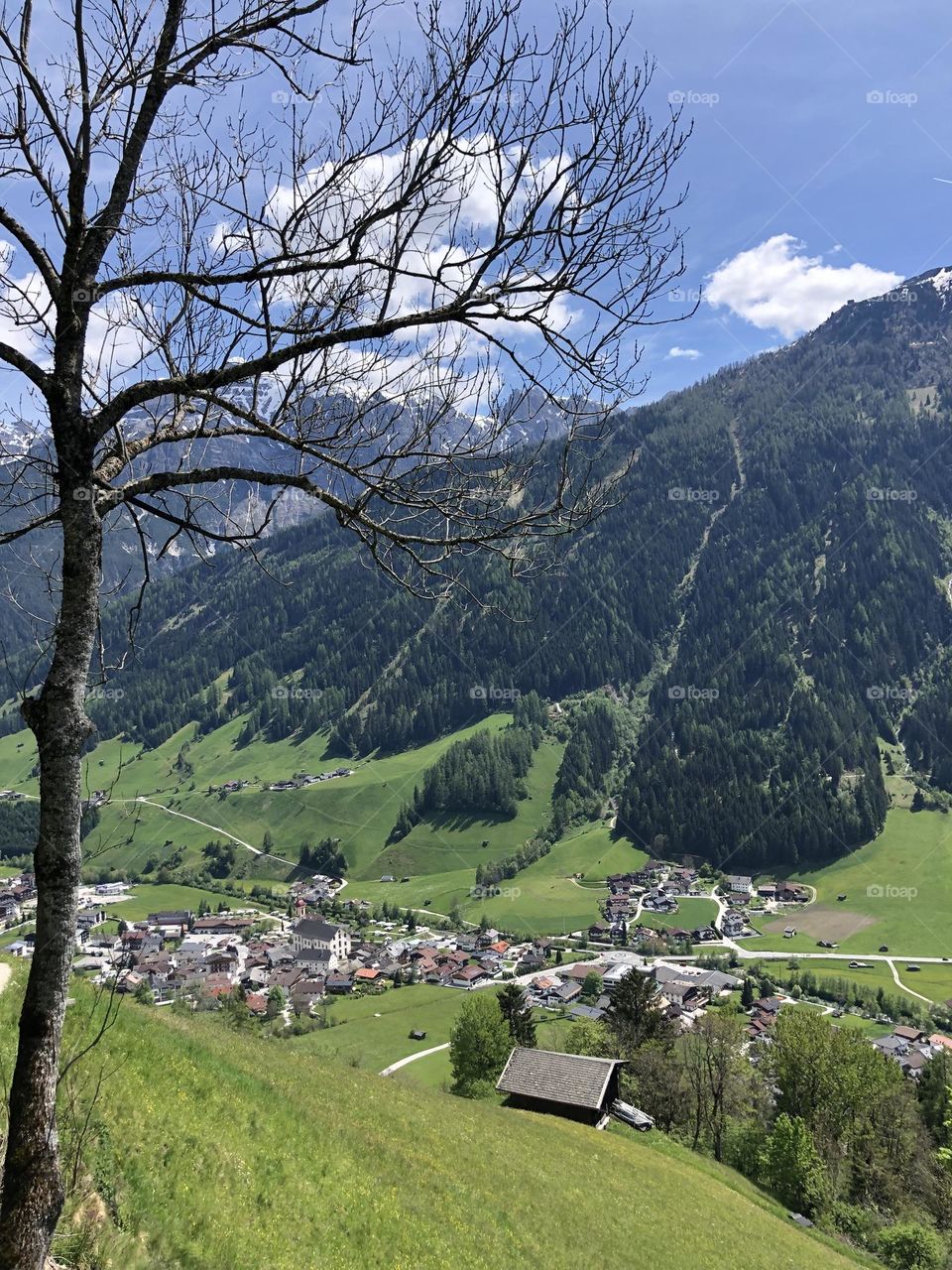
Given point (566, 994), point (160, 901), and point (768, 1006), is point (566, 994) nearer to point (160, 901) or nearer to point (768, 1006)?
point (768, 1006)

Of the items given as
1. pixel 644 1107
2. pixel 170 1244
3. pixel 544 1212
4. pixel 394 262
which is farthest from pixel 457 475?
pixel 644 1107

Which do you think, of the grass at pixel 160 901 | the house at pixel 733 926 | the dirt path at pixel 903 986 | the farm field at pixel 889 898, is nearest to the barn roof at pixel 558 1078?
the dirt path at pixel 903 986

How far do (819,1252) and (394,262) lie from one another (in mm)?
32837

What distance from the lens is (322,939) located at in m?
127

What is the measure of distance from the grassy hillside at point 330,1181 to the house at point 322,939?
112250mm

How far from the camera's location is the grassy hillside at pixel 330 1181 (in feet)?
26.2

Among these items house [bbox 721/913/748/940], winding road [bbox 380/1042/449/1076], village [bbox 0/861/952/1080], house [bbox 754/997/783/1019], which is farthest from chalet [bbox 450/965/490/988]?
house [bbox 721/913/748/940]

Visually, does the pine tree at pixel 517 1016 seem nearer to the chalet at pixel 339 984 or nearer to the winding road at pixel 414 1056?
the winding road at pixel 414 1056

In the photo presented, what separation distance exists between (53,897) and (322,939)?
13530cm

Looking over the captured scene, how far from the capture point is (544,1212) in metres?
15.2

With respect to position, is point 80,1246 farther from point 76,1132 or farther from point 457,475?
point 457,475

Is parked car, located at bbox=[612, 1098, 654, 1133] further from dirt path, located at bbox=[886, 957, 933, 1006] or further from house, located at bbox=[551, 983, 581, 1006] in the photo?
dirt path, located at bbox=[886, 957, 933, 1006]

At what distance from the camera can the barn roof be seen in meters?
33.5

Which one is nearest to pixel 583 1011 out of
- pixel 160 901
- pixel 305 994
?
pixel 305 994
